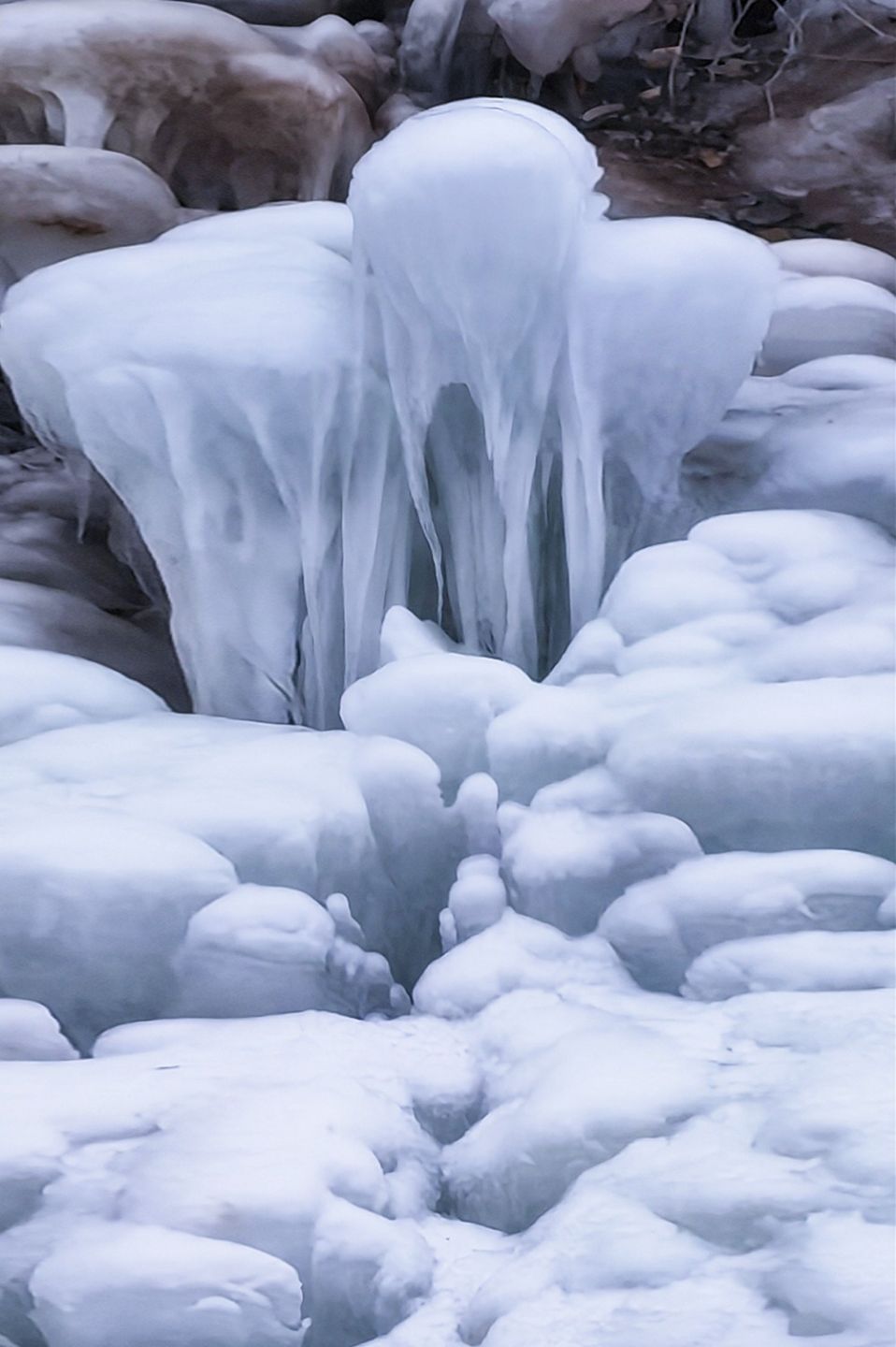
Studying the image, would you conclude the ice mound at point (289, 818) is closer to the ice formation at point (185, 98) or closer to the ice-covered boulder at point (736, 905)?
the ice-covered boulder at point (736, 905)

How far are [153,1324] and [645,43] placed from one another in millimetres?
4389

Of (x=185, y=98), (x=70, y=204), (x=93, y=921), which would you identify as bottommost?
(x=93, y=921)

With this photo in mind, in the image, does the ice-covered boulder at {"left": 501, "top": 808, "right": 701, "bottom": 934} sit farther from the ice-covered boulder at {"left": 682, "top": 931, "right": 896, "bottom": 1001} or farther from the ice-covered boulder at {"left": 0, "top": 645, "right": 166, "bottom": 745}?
the ice-covered boulder at {"left": 0, "top": 645, "right": 166, "bottom": 745}

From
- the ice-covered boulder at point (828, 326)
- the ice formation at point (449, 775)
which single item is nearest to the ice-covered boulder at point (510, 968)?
the ice formation at point (449, 775)

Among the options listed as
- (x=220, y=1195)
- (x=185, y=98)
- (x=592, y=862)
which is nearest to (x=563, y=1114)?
(x=220, y=1195)

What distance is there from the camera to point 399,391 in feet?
7.67

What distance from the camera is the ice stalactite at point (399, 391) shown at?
7.32 ft

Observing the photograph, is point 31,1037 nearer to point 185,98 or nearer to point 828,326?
point 828,326

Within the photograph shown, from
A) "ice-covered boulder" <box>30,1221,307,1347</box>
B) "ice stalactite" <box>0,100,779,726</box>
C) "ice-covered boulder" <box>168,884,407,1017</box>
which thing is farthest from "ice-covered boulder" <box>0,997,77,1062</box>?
"ice stalactite" <box>0,100,779,726</box>

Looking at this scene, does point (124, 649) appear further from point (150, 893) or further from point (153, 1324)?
point (153, 1324)

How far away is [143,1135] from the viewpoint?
1.29 m

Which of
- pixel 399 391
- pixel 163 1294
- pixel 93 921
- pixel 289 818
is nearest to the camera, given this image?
pixel 163 1294

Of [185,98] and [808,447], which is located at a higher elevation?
[185,98]

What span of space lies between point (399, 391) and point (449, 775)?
754 millimetres
